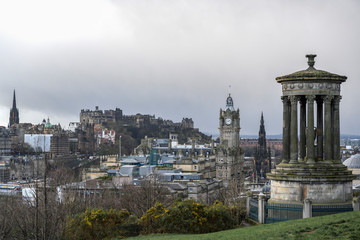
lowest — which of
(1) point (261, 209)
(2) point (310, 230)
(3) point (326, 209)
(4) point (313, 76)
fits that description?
(2) point (310, 230)

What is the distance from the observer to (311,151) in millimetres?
26734

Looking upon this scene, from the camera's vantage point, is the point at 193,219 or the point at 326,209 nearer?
the point at 326,209

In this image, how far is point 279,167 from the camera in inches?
1078

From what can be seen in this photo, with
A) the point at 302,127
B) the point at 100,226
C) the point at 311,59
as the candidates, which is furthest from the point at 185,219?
the point at 311,59

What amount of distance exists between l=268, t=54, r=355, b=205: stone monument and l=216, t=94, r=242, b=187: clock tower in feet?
386

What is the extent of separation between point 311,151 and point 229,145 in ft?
438

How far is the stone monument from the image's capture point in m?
26.1

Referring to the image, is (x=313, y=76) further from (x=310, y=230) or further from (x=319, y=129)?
(x=310, y=230)

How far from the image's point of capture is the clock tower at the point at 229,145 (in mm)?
146500

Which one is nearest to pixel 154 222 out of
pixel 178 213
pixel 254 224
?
pixel 178 213

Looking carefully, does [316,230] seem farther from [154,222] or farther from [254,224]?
[154,222]

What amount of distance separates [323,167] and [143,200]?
87.1 feet

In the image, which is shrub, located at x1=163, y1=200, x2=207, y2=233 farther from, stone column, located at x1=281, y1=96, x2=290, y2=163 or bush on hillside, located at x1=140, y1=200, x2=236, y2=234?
stone column, located at x1=281, y1=96, x2=290, y2=163

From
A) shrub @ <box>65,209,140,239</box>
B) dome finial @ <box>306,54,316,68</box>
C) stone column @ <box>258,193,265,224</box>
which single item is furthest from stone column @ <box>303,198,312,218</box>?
shrub @ <box>65,209,140,239</box>
